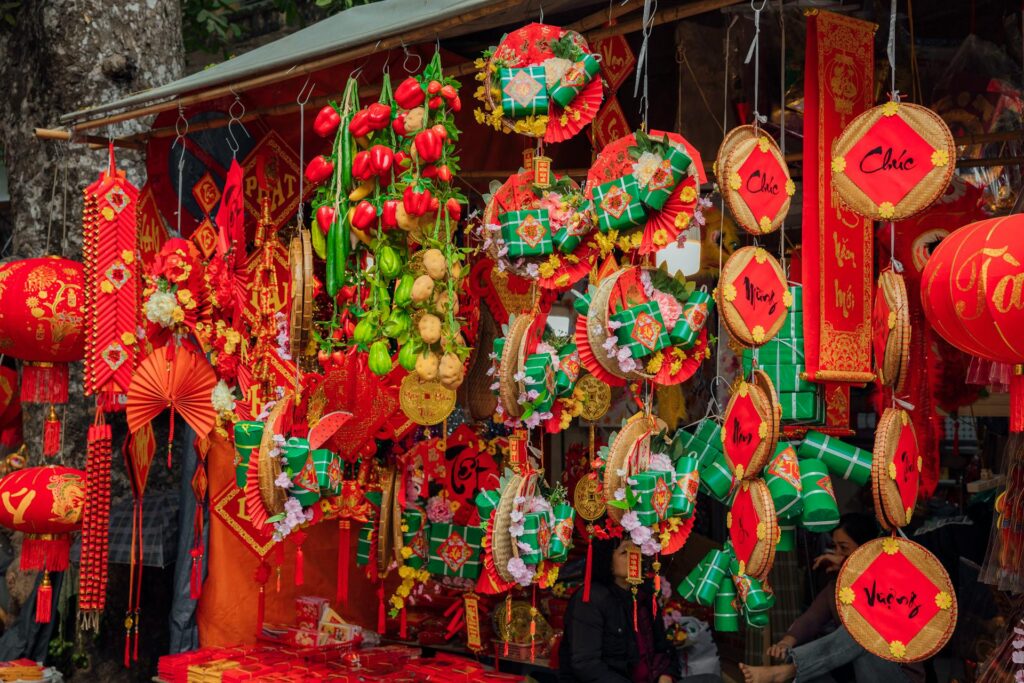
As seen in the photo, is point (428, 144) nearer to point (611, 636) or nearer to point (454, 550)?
point (454, 550)

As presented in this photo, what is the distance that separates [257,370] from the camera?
5.19 metres

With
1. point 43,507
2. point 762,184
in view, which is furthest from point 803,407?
point 43,507

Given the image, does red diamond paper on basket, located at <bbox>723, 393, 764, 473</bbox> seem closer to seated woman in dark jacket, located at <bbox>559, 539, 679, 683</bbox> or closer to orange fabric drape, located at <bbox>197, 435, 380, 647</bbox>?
seated woman in dark jacket, located at <bbox>559, 539, 679, 683</bbox>

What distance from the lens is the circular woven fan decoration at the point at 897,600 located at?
3314mm

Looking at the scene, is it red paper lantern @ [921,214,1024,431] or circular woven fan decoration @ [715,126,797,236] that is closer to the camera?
red paper lantern @ [921,214,1024,431]

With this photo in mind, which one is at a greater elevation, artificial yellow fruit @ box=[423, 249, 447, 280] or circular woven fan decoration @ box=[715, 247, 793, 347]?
artificial yellow fruit @ box=[423, 249, 447, 280]

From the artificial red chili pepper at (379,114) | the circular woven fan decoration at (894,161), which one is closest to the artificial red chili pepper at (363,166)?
the artificial red chili pepper at (379,114)

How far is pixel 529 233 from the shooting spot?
384 centimetres

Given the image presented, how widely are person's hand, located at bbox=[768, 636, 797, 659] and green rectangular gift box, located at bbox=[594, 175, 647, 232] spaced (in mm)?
2390

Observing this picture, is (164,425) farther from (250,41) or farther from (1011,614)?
(1011,614)

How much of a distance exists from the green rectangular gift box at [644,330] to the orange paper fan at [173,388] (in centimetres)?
234

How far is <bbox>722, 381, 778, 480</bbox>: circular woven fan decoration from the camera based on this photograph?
3.45 metres

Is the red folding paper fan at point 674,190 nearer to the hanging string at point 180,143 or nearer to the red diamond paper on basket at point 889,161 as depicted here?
the red diamond paper on basket at point 889,161

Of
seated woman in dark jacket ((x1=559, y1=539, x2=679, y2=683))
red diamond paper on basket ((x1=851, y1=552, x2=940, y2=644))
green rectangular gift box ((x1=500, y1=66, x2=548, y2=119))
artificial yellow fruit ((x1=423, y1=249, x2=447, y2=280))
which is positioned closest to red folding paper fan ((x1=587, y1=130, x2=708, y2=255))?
green rectangular gift box ((x1=500, y1=66, x2=548, y2=119))
